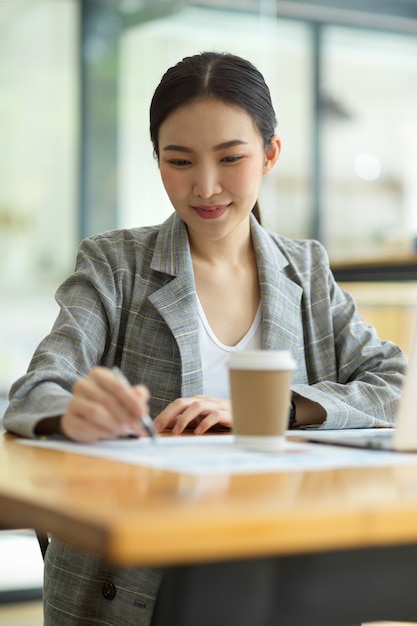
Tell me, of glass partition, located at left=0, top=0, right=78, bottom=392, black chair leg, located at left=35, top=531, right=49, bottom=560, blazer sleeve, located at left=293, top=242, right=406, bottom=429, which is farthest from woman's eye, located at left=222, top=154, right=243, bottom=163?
glass partition, located at left=0, top=0, right=78, bottom=392

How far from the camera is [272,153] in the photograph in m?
1.83

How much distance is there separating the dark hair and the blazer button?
0.74 metres

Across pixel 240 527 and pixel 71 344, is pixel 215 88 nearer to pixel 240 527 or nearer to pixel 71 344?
pixel 71 344

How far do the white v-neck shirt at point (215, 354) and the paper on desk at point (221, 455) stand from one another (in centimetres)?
38

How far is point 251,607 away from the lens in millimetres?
948

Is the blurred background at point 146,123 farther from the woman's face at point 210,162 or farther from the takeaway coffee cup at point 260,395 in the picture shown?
the takeaway coffee cup at point 260,395

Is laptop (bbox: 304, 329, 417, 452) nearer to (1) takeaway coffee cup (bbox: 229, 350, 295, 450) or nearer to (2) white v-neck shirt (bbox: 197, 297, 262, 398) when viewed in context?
(1) takeaway coffee cup (bbox: 229, 350, 295, 450)

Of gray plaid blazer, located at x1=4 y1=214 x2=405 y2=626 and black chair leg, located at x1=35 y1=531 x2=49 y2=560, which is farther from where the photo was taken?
black chair leg, located at x1=35 y1=531 x2=49 y2=560

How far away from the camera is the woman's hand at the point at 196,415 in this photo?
1390 mm

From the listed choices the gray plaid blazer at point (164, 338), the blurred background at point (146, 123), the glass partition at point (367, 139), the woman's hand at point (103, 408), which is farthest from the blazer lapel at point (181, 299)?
the glass partition at point (367, 139)

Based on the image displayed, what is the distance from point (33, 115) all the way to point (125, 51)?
0.58 meters

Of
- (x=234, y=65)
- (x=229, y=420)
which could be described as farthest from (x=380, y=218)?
(x=229, y=420)

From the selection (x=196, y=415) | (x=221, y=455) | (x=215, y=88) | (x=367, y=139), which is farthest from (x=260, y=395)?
(x=367, y=139)

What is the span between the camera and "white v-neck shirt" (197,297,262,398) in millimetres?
A: 1678
